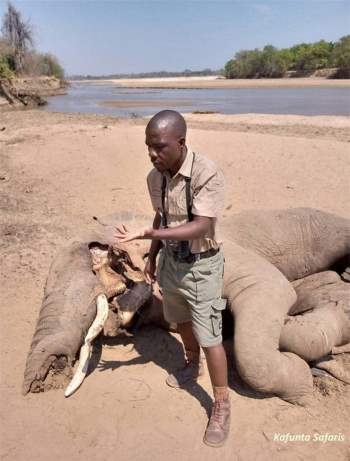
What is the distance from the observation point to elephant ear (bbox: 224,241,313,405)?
320 cm

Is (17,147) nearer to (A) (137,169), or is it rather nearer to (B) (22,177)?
(B) (22,177)

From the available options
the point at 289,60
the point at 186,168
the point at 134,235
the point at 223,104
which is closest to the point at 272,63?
the point at 289,60

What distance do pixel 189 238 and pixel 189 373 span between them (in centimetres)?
140

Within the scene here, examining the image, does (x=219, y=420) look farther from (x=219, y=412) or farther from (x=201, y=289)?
(x=201, y=289)

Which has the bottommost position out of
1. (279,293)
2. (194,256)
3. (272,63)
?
(279,293)

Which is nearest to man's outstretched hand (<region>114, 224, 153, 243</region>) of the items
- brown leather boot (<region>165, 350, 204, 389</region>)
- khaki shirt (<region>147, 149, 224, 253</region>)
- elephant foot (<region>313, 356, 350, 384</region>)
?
khaki shirt (<region>147, 149, 224, 253</region>)

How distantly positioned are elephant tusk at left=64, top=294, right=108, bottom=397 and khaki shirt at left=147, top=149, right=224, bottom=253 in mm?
1127

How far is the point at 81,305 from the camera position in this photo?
3.61m

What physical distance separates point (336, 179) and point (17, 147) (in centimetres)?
637

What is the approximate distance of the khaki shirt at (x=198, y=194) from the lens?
2.59m

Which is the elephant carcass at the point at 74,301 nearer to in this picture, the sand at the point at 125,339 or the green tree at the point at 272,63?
the sand at the point at 125,339

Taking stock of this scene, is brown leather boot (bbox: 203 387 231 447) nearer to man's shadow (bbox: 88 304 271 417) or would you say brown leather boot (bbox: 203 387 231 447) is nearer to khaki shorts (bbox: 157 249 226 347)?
man's shadow (bbox: 88 304 271 417)

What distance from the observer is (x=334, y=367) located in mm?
3619

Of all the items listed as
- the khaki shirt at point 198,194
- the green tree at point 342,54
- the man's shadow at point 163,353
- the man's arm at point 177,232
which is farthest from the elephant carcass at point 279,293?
the green tree at point 342,54
